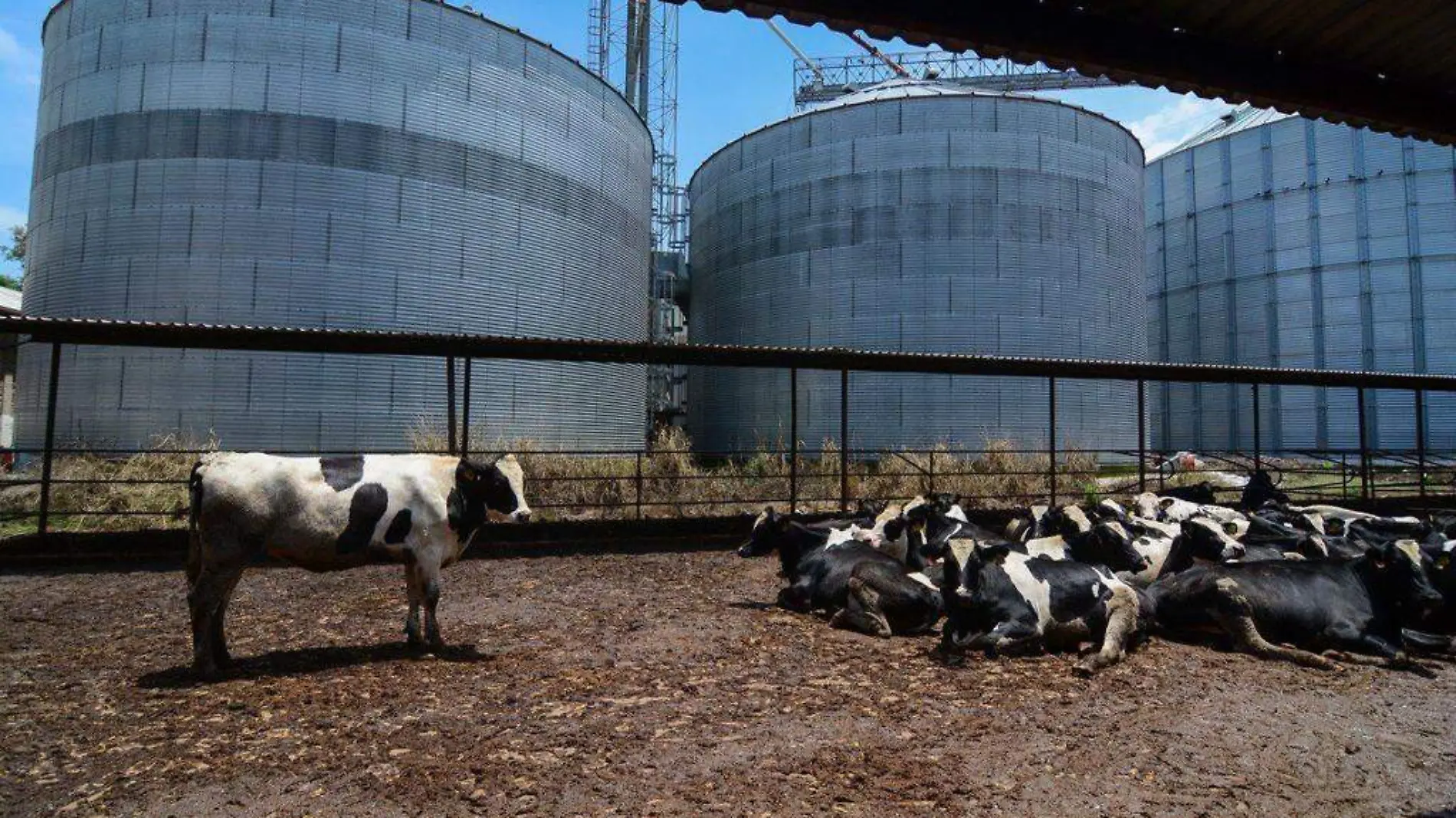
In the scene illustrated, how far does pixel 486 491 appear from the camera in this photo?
661cm

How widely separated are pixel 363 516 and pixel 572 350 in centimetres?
607

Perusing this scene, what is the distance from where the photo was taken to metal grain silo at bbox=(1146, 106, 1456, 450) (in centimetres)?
2906

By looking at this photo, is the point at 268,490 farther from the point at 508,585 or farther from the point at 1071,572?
the point at 1071,572

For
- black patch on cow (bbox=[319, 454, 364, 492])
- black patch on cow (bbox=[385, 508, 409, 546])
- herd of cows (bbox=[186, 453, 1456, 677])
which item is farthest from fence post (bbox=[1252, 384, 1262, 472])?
black patch on cow (bbox=[319, 454, 364, 492])

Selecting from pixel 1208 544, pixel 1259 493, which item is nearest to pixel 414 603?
pixel 1208 544

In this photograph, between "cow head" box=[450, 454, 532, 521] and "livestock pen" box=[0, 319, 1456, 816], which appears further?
"cow head" box=[450, 454, 532, 521]

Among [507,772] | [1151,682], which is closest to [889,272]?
[1151,682]

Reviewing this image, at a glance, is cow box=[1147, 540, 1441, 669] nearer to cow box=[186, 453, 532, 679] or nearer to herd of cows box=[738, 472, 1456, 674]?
herd of cows box=[738, 472, 1456, 674]

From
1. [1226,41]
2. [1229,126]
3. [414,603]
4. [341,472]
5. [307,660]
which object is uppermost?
[1229,126]

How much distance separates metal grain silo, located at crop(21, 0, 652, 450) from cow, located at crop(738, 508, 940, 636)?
10651 mm

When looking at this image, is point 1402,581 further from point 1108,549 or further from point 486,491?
point 486,491

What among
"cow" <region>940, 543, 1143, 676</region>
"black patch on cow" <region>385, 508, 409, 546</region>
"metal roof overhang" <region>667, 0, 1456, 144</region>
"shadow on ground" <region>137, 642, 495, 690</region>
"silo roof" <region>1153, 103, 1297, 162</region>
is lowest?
"shadow on ground" <region>137, 642, 495, 690</region>

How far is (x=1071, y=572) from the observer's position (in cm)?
664

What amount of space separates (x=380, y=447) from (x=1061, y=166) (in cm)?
2094
